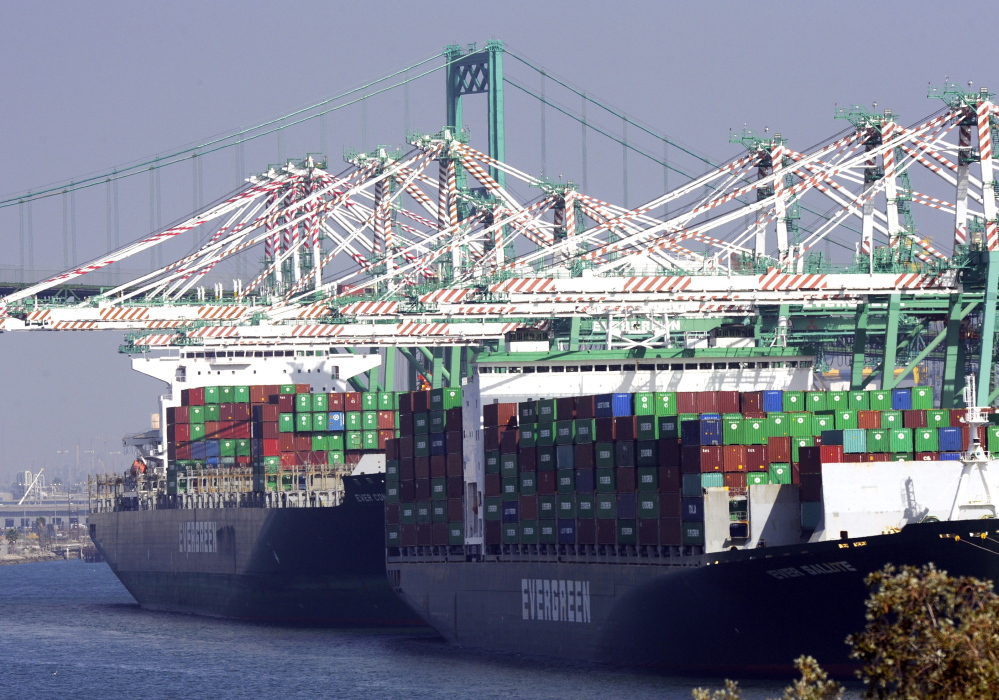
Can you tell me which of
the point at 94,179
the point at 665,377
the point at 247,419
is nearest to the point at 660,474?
the point at 665,377

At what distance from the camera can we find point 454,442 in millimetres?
47688

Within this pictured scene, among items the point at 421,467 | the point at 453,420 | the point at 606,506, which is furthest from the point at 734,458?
the point at 421,467

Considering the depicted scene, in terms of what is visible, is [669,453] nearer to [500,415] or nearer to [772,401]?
[772,401]

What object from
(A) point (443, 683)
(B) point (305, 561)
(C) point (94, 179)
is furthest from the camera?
(C) point (94, 179)

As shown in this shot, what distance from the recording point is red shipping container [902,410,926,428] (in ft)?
122

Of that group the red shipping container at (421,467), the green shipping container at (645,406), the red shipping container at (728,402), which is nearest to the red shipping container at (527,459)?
the green shipping container at (645,406)

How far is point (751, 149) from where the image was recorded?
55.1m

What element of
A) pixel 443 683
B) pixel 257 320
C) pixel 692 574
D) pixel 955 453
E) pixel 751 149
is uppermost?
pixel 751 149

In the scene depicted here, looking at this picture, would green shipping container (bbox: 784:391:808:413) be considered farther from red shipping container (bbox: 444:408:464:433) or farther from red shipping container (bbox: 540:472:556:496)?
red shipping container (bbox: 444:408:464:433)

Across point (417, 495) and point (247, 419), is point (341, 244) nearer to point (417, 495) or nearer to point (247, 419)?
point (247, 419)

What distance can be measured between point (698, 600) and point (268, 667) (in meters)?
13.9

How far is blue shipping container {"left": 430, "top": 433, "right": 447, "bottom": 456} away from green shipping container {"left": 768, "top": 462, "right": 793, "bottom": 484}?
44.2 ft

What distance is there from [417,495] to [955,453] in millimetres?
17810

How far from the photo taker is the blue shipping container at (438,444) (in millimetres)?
48312
